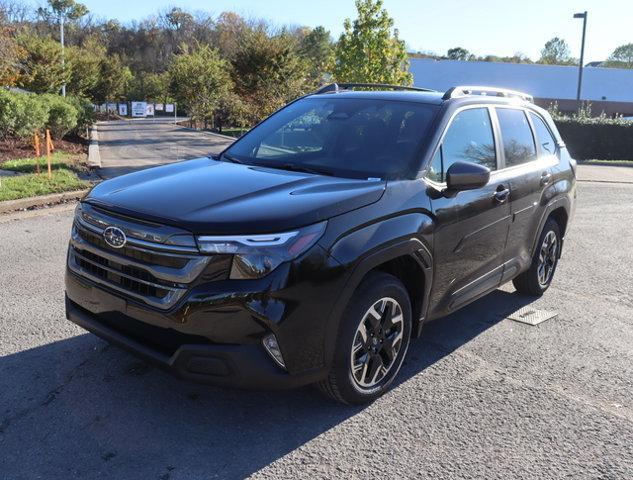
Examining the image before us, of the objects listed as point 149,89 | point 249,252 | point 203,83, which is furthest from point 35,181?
point 149,89

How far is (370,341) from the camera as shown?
3387 millimetres

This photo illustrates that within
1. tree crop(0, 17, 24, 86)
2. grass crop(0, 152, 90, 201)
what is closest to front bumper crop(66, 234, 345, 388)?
grass crop(0, 152, 90, 201)

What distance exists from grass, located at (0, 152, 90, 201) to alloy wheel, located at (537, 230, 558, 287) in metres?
7.76

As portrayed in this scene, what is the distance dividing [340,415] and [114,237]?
5.22ft

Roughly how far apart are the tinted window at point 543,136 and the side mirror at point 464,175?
6.22 feet

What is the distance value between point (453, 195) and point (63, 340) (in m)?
2.91

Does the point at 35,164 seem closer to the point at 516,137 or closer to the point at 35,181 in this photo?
the point at 35,181

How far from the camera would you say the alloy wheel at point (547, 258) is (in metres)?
5.49

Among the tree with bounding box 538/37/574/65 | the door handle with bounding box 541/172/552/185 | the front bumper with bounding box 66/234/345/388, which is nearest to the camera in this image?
the front bumper with bounding box 66/234/345/388

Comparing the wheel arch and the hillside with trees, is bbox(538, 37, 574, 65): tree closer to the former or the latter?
the hillside with trees

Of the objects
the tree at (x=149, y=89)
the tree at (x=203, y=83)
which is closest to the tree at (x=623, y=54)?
the tree at (x=149, y=89)

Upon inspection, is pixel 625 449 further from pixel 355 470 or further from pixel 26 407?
pixel 26 407

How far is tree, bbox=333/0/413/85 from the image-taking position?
1972cm

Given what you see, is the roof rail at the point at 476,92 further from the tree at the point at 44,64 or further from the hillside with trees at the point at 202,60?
the tree at the point at 44,64
